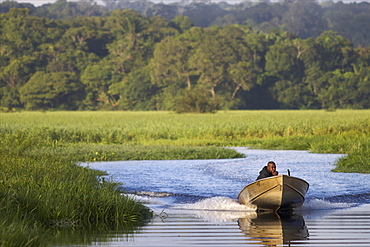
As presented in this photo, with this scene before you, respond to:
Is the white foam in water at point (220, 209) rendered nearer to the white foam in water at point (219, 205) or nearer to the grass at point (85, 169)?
the white foam in water at point (219, 205)

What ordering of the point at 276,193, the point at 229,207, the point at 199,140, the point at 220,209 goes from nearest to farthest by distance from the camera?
the point at 276,193, the point at 220,209, the point at 229,207, the point at 199,140

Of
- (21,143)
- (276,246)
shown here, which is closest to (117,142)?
(21,143)

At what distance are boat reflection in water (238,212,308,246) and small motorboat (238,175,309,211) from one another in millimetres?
211

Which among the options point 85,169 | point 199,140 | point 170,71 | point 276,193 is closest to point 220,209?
point 276,193

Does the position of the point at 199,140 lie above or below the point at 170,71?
above

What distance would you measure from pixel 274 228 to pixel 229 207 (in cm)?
324

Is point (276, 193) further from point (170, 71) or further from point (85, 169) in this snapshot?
point (170, 71)

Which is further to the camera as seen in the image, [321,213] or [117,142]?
[117,142]

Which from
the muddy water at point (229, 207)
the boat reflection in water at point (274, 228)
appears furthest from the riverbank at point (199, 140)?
the boat reflection in water at point (274, 228)

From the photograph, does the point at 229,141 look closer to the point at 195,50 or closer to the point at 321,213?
the point at 321,213

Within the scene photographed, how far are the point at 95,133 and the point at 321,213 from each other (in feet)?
79.4

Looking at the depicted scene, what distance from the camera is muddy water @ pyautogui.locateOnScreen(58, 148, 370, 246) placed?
10219mm

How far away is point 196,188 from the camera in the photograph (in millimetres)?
18156

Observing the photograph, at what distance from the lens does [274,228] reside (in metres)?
11.4
